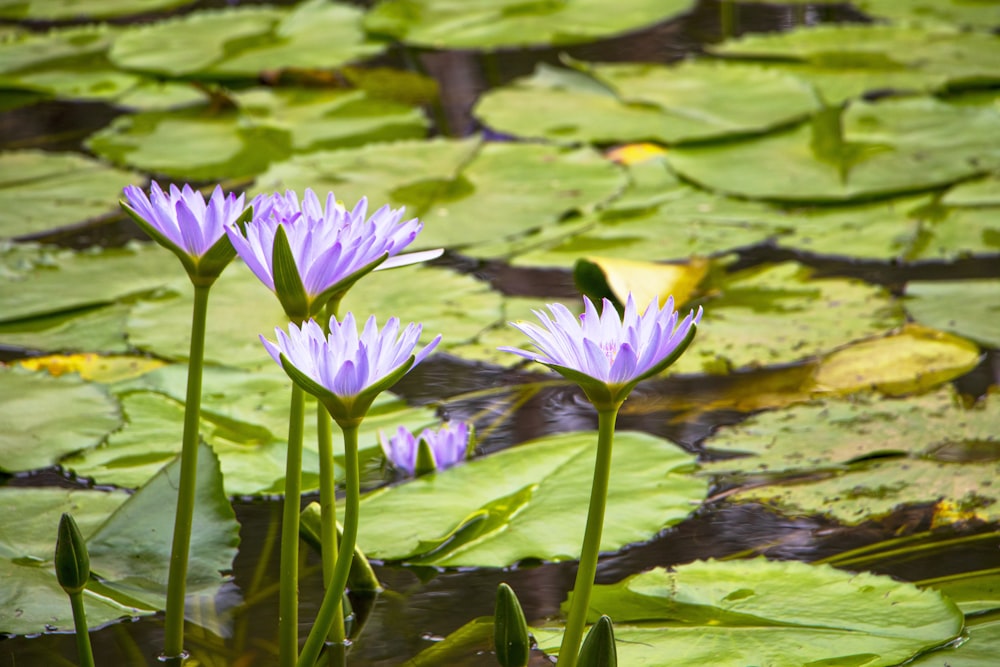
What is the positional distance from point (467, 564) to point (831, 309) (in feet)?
3.11

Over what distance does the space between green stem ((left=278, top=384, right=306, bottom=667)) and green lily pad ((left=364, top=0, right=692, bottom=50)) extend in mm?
2580

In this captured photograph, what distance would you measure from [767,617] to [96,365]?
1.23 metres

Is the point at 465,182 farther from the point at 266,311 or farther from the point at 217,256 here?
the point at 217,256

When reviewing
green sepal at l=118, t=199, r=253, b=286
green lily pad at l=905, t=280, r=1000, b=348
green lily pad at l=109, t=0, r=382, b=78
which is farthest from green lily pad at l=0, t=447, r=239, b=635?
green lily pad at l=109, t=0, r=382, b=78

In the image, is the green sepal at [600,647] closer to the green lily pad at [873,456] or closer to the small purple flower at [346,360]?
the small purple flower at [346,360]

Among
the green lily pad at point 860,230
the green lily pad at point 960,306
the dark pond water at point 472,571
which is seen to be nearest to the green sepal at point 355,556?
the dark pond water at point 472,571

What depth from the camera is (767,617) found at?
1142 mm

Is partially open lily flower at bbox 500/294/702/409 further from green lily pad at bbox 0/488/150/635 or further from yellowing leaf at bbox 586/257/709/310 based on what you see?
yellowing leaf at bbox 586/257/709/310

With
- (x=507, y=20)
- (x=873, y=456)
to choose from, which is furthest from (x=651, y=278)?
(x=507, y=20)

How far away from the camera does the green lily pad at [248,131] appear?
2658 mm

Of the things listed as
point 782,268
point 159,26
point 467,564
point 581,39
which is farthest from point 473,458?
point 159,26

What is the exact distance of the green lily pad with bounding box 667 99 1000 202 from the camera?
2326 mm

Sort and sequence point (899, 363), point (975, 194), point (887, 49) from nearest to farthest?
point (899, 363)
point (975, 194)
point (887, 49)

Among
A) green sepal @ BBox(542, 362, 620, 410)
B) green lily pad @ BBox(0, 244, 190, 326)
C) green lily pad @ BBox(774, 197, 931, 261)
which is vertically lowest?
green lily pad @ BBox(774, 197, 931, 261)
